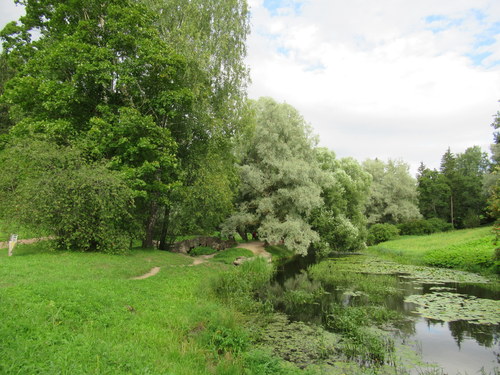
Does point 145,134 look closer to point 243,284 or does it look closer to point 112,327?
point 243,284

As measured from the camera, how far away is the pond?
9117 millimetres

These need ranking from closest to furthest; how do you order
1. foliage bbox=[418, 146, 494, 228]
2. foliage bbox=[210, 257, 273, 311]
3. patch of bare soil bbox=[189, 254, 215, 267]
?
foliage bbox=[210, 257, 273, 311], patch of bare soil bbox=[189, 254, 215, 267], foliage bbox=[418, 146, 494, 228]

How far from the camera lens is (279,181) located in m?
28.5

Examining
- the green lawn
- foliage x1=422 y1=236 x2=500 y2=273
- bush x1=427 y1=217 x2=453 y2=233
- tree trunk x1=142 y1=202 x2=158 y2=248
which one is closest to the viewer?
the green lawn

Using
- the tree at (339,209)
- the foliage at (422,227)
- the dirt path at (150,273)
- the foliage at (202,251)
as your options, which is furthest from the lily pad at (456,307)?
the foliage at (422,227)

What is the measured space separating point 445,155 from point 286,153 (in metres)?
57.7

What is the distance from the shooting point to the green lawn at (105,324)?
6.09 meters

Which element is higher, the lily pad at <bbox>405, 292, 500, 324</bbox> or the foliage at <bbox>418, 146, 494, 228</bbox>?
the foliage at <bbox>418, 146, 494, 228</bbox>

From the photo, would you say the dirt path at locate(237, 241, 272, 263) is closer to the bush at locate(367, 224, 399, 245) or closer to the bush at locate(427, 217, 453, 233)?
the bush at locate(367, 224, 399, 245)

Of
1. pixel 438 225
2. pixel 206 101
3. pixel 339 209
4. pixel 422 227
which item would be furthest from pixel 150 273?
pixel 438 225

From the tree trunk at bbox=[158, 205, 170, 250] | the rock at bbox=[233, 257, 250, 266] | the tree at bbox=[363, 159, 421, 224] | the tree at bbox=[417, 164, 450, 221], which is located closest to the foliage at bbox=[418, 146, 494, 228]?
the tree at bbox=[417, 164, 450, 221]

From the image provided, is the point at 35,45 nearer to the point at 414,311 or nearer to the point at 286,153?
the point at 286,153

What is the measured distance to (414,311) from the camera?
1284 centimetres

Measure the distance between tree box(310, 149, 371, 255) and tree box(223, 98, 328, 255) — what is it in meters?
3.23
